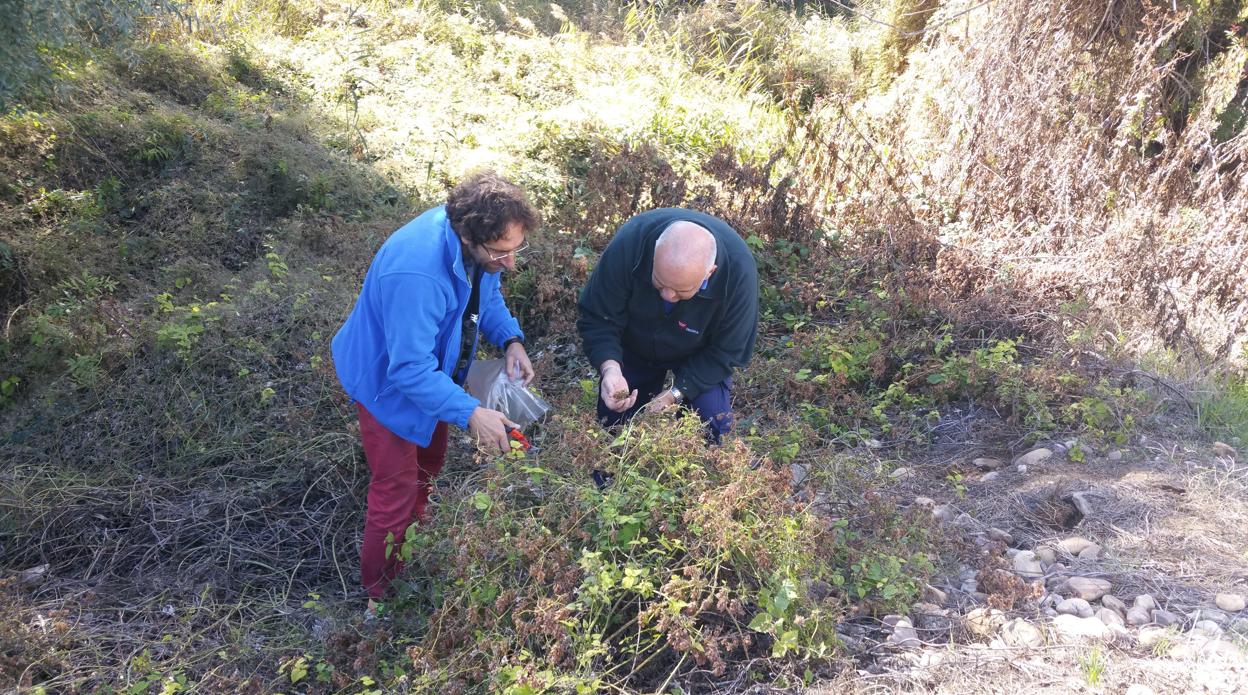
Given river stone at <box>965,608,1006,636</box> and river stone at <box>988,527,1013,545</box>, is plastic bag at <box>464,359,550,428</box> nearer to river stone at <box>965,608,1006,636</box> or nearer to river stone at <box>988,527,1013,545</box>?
river stone at <box>965,608,1006,636</box>

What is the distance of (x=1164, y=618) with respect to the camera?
3.26 m

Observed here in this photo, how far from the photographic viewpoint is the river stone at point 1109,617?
3199 millimetres

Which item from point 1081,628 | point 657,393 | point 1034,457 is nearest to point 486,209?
point 657,393

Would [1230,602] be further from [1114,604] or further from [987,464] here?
[987,464]

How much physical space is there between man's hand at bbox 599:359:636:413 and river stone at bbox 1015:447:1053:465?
7.45ft

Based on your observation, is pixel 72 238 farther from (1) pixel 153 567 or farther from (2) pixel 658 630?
(2) pixel 658 630

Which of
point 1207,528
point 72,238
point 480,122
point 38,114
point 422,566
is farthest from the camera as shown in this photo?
point 480,122

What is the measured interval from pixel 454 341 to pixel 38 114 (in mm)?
5232

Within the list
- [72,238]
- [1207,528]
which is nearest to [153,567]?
[72,238]

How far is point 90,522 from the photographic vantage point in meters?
4.23

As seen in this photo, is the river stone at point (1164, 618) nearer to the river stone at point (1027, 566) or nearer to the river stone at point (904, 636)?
the river stone at point (1027, 566)

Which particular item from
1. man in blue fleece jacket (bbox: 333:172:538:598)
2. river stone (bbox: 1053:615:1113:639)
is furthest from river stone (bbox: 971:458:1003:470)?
man in blue fleece jacket (bbox: 333:172:538:598)

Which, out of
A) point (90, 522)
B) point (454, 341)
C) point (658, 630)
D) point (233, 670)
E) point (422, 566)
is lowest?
point (90, 522)

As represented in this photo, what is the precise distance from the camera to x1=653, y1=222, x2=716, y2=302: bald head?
3420 mm
